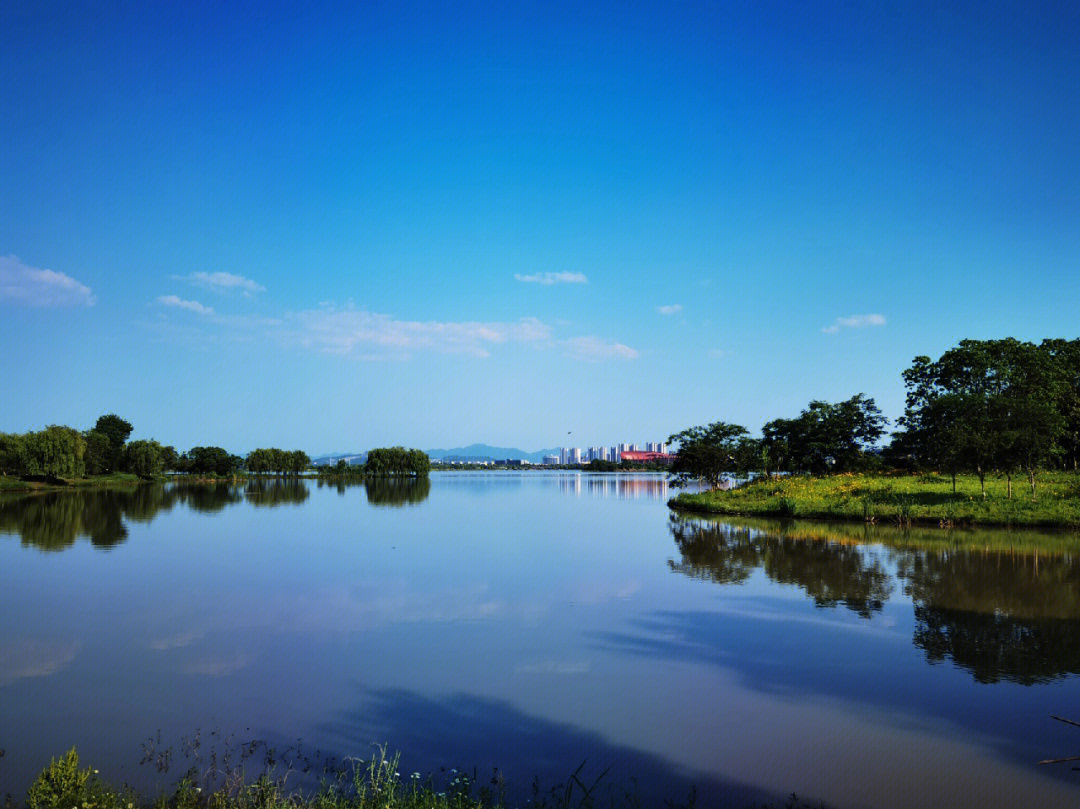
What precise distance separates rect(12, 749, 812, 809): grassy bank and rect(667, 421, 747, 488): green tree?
130 ft

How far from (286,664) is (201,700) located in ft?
5.20

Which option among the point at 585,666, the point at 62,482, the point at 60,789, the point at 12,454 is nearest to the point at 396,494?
the point at 62,482

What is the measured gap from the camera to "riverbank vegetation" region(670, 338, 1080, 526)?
28.1 meters

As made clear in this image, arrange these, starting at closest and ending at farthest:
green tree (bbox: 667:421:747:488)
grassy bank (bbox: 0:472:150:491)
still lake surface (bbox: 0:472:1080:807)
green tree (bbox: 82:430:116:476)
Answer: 1. still lake surface (bbox: 0:472:1080:807)
2. green tree (bbox: 667:421:747:488)
3. grassy bank (bbox: 0:472:150:491)
4. green tree (bbox: 82:430:116:476)

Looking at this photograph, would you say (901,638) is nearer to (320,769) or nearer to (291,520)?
(320,769)

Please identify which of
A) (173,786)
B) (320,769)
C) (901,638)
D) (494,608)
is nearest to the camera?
(173,786)

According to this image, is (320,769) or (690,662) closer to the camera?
(320,769)

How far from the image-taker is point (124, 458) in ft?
280

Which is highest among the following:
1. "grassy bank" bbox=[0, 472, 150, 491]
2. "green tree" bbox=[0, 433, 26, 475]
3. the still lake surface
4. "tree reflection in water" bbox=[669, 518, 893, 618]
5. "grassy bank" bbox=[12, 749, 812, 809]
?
"green tree" bbox=[0, 433, 26, 475]

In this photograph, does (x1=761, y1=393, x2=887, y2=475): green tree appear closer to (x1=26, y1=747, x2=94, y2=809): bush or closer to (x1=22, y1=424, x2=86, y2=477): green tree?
(x1=26, y1=747, x2=94, y2=809): bush

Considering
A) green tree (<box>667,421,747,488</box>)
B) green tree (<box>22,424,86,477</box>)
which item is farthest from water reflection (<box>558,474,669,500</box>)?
green tree (<box>22,424,86,477</box>)

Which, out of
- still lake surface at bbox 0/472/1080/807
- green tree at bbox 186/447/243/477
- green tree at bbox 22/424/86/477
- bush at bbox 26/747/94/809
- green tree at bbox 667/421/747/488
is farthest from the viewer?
green tree at bbox 186/447/243/477

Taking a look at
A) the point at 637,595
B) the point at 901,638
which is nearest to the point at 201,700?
the point at 637,595

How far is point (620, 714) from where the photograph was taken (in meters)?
7.86
